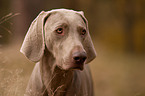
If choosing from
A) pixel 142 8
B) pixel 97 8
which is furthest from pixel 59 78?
pixel 97 8

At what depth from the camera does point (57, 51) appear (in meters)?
2.79

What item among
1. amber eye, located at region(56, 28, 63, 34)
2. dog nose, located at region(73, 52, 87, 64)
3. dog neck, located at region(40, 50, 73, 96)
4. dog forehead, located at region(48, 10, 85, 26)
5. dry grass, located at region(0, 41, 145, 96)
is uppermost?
dog forehead, located at region(48, 10, 85, 26)

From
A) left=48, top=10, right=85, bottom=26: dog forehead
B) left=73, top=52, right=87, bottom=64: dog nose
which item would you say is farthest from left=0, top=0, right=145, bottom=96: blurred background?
left=73, top=52, right=87, bottom=64: dog nose

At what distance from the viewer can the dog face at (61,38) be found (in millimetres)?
2627

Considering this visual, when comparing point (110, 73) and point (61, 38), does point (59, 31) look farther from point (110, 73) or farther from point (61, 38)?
point (110, 73)

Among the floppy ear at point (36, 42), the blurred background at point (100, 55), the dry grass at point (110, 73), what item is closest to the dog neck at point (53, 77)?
the floppy ear at point (36, 42)

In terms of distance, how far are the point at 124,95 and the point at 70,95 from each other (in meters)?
3.56

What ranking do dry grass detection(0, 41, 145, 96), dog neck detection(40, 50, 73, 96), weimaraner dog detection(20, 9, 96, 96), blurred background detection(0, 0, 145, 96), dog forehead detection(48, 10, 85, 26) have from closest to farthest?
weimaraner dog detection(20, 9, 96, 96) → dog forehead detection(48, 10, 85, 26) → dog neck detection(40, 50, 73, 96) → blurred background detection(0, 0, 145, 96) → dry grass detection(0, 41, 145, 96)

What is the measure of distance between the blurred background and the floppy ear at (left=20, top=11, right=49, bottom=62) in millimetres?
293

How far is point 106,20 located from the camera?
17.2m

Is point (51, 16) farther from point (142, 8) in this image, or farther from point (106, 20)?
point (106, 20)

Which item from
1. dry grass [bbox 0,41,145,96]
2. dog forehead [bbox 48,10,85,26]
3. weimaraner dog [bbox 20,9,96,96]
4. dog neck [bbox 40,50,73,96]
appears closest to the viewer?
weimaraner dog [bbox 20,9,96,96]

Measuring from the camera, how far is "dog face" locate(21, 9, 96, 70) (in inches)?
103

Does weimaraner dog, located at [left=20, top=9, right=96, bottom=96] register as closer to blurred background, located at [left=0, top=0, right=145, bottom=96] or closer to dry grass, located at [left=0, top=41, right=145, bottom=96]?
blurred background, located at [left=0, top=0, right=145, bottom=96]
